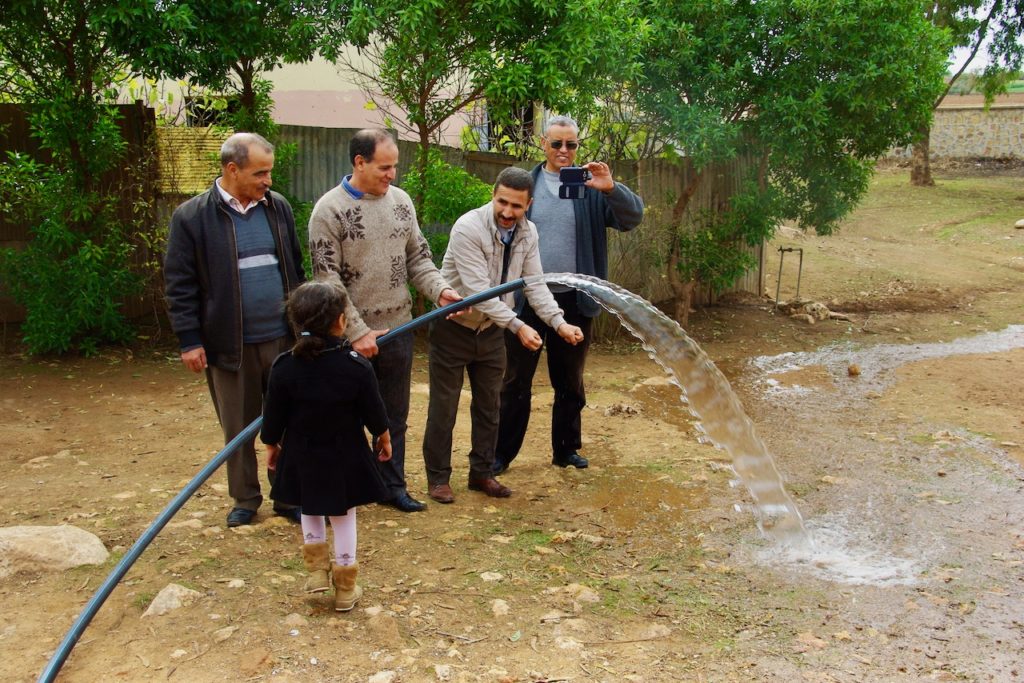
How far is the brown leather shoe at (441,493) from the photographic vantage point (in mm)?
5320

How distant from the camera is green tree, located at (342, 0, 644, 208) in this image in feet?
26.6

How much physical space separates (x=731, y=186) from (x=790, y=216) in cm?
79

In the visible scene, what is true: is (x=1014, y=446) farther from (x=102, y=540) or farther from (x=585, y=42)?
(x=102, y=540)

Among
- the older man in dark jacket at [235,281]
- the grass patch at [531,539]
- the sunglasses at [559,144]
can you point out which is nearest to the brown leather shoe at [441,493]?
the grass patch at [531,539]

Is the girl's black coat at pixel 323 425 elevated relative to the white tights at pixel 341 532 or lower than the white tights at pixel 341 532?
elevated

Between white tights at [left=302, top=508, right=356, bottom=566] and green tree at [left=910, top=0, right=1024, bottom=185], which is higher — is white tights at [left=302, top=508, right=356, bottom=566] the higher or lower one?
the lower one

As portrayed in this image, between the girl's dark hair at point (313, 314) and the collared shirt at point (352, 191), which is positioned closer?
the girl's dark hair at point (313, 314)

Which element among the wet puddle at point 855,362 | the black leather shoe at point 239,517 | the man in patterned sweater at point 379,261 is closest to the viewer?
the man in patterned sweater at point 379,261

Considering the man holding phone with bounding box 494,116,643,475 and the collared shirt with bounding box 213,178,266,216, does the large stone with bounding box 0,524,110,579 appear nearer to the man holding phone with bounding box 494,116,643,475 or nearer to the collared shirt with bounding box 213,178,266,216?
the collared shirt with bounding box 213,178,266,216

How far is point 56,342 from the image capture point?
827cm

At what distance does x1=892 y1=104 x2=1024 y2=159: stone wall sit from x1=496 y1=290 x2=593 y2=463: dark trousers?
23671 millimetres

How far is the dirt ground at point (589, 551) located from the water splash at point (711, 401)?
4.5 inches

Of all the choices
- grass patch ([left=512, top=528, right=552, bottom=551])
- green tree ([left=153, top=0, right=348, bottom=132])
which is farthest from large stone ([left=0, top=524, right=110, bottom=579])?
green tree ([left=153, top=0, right=348, bottom=132])

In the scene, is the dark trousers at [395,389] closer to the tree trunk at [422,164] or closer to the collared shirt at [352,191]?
the collared shirt at [352,191]
